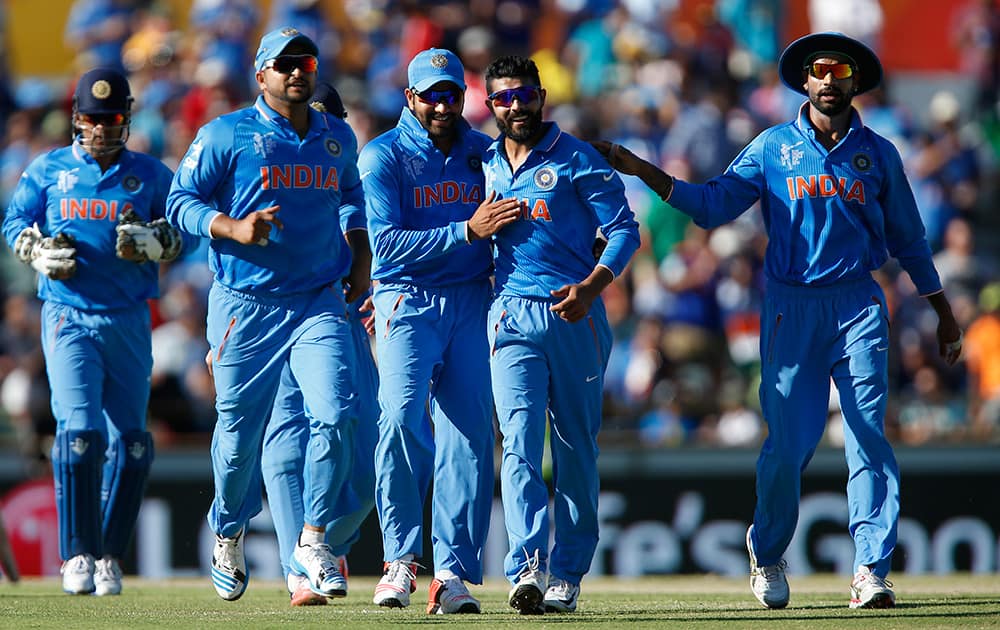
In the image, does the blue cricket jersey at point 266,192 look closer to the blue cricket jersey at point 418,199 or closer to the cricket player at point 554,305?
the blue cricket jersey at point 418,199

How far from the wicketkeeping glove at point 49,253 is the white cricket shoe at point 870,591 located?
14.6 feet

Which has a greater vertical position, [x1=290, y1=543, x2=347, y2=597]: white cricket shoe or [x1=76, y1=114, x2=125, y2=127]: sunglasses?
[x1=76, y1=114, x2=125, y2=127]: sunglasses

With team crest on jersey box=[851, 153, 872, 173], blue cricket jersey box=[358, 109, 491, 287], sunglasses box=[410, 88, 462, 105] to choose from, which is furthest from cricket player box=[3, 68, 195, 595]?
team crest on jersey box=[851, 153, 872, 173]

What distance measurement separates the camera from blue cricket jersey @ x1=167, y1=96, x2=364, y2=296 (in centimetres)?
857

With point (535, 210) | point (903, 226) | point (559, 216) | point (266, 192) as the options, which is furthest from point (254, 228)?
point (903, 226)

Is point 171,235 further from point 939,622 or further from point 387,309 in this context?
point 939,622

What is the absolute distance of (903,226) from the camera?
8734mm

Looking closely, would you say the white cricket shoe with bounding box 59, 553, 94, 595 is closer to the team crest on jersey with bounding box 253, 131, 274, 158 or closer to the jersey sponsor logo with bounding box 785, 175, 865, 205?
the team crest on jersey with bounding box 253, 131, 274, 158

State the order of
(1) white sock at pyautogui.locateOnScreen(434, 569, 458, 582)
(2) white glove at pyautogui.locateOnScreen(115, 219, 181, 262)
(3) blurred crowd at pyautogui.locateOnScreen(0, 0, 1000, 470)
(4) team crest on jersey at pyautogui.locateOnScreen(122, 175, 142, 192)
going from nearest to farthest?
(1) white sock at pyautogui.locateOnScreen(434, 569, 458, 582)
(2) white glove at pyautogui.locateOnScreen(115, 219, 181, 262)
(4) team crest on jersey at pyautogui.locateOnScreen(122, 175, 142, 192)
(3) blurred crowd at pyautogui.locateOnScreen(0, 0, 1000, 470)

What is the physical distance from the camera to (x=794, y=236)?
861 cm

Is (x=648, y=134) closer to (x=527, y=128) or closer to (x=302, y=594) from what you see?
(x=527, y=128)

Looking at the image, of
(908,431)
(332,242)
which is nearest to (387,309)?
(332,242)

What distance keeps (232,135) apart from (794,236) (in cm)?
272

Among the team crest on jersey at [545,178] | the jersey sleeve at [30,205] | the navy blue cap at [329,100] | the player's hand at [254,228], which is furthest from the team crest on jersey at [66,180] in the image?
the team crest on jersey at [545,178]
